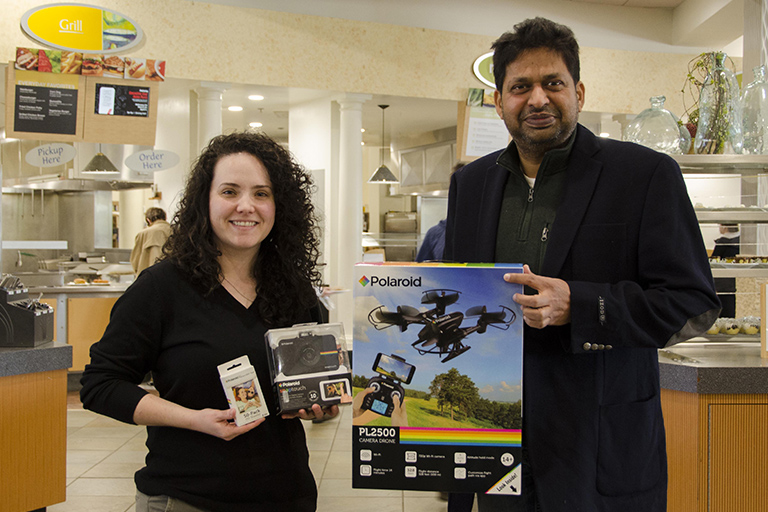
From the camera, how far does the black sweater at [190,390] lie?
1.41 metres

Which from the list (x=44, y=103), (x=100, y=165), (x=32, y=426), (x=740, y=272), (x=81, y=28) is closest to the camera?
(x=740, y=272)

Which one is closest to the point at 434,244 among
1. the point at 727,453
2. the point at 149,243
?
the point at 727,453

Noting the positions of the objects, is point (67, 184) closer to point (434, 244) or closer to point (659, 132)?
point (434, 244)

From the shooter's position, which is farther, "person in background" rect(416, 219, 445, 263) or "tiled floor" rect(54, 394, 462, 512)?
"person in background" rect(416, 219, 445, 263)

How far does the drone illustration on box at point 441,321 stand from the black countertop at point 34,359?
2.51 meters

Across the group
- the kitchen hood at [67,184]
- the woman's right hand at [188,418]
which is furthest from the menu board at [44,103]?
the woman's right hand at [188,418]

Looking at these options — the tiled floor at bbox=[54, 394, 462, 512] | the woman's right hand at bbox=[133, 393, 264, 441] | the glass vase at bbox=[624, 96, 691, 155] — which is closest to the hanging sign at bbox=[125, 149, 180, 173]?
the tiled floor at bbox=[54, 394, 462, 512]

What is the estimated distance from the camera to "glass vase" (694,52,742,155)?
287 cm

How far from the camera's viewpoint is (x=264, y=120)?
9.62 meters

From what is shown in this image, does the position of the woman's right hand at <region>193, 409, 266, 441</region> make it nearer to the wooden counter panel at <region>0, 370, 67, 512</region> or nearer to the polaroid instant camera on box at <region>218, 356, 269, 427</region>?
the polaroid instant camera on box at <region>218, 356, 269, 427</region>

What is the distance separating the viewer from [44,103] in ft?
18.4

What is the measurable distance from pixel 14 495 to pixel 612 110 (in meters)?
7.48

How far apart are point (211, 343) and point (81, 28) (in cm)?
553

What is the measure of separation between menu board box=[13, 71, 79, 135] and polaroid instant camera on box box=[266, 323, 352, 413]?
17.1ft
